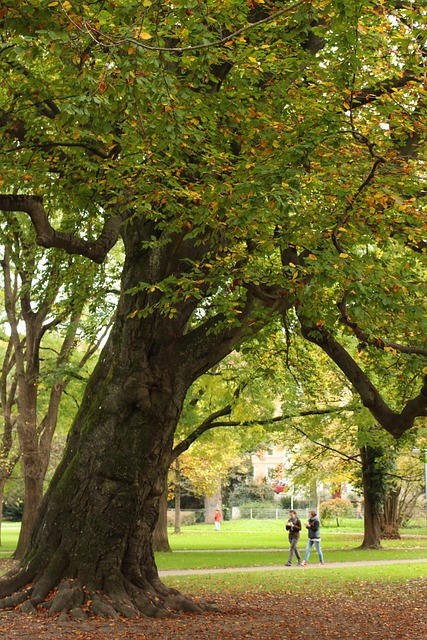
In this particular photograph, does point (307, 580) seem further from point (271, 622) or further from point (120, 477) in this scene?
point (120, 477)

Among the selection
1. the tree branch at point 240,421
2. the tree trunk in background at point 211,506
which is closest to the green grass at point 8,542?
the tree branch at point 240,421

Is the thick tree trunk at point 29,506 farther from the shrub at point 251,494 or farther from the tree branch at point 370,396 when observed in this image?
the shrub at point 251,494

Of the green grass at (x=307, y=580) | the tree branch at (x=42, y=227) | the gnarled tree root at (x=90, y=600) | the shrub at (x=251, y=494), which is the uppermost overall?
the tree branch at (x=42, y=227)

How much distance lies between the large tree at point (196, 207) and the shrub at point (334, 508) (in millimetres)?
36835

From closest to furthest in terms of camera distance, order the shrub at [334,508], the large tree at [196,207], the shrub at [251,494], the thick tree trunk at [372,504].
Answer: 1. the large tree at [196,207]
2. the thick tree trunk at [372,504]
3. the shrub at [334,508]
4. the shrub at [251,494]

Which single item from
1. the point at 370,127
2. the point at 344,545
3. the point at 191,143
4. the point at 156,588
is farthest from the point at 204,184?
the point at 344,545

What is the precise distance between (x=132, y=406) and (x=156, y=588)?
2.75 metres

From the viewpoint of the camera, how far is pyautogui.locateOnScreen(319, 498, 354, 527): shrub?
48094mm

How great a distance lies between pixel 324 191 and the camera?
10.8 metres

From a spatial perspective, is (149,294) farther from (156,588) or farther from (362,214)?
(156,588)

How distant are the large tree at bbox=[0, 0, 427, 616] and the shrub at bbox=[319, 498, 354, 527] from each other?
36.8 m

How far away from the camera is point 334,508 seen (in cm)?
4909

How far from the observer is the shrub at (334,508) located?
48094mm

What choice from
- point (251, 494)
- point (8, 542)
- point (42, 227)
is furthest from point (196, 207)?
point (251, 494)
